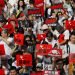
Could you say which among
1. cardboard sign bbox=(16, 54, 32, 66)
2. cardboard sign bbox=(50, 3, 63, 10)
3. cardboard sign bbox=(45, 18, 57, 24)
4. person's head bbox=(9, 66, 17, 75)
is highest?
cardboard sign bbox=(50, 3, 63, 10)

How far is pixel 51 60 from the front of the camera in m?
2.10

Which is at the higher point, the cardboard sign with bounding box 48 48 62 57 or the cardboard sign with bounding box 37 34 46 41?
the cardboard sign with bounding box 37 34 46 41

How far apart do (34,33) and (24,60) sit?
7.4 inches

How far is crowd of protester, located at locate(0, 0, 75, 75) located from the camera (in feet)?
6.86

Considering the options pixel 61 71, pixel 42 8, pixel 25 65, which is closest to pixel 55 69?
pixel 61 71

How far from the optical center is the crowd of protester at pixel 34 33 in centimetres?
209

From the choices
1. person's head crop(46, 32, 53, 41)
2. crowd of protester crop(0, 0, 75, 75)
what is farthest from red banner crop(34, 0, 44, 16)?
person's head crop(46, 32, 53, 41)

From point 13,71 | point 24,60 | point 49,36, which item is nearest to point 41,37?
point 49,36

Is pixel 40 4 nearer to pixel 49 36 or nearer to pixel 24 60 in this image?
pixel 49 36

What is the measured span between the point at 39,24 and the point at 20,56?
0.24m

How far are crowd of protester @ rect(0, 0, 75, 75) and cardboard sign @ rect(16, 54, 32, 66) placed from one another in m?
0.02

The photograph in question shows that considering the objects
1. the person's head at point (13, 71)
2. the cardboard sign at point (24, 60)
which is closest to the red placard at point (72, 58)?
the cardboard sign at point (24, 60)

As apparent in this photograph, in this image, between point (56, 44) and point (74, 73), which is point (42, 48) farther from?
point (74, 73)

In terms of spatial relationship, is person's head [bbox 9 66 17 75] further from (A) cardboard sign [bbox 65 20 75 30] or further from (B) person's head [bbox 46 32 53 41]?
(A) cardboard sign [bbox 65 20 75 30]
